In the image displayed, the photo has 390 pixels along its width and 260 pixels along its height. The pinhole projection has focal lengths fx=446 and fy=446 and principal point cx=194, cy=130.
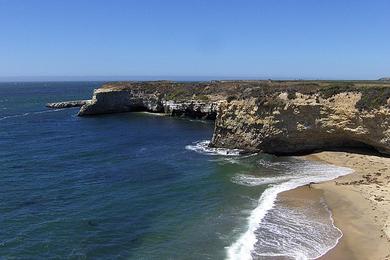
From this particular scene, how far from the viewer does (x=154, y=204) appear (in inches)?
1247

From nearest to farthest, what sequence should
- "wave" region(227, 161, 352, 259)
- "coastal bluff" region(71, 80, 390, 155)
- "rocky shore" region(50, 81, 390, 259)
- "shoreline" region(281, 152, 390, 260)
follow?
1. "wave" region(227, 161, 352, 259)
2. "shoreline" region(281, 152, 390, 260)
3. "rocky shore" region(50, 81, 390, 259)
4. "coastal bluff" region(71, 80, 390, 155)

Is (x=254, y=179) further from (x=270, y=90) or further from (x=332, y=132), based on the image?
(x=270, y=90)

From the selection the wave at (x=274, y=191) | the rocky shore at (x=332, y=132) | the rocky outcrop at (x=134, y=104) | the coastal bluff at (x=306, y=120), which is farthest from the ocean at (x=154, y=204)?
the rocky outcrop at (x=134, y=104)

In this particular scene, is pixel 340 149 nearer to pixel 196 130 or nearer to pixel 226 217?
pixel 226 217

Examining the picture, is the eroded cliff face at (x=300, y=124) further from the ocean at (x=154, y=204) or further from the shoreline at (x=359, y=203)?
the ocean at (x=154, y=204)

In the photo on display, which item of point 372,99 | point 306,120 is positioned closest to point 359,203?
point 372,99

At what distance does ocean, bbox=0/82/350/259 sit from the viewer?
24.4 meters

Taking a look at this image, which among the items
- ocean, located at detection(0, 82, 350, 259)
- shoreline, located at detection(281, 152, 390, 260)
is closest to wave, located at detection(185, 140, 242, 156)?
ocean, located at detection(0, 82, 350, 259)

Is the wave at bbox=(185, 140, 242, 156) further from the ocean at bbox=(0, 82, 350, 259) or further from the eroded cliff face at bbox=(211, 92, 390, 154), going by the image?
the eroded cliff face at bbox=(211, 92, 390, 154)

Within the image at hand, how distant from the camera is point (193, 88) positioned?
316 ft

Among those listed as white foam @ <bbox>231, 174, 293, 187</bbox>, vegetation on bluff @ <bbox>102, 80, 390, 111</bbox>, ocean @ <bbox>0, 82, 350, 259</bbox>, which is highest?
vegetation on bluff @ <bbox>102, 80, 390, 111</bbox>

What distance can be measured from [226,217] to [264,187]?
7292 mm

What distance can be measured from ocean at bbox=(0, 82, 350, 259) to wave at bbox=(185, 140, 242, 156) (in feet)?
0.40

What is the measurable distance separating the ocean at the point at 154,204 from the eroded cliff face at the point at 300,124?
2178 millimetres
